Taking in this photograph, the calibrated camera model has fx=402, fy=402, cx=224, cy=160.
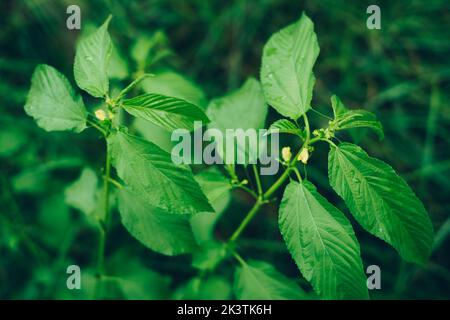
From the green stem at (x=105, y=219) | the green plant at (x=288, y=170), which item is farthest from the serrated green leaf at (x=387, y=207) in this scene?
the green stem at (x=105, y=219)

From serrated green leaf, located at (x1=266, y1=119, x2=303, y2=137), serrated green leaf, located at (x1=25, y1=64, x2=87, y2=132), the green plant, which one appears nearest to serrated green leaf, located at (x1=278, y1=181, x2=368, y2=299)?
the green plant

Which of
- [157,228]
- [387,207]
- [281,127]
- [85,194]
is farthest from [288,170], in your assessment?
[85,194]

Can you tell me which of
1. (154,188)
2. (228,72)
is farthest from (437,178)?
(154,188)

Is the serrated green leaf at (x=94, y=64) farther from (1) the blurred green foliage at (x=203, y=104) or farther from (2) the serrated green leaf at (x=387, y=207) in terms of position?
(2) the serrated green leaf at (x=387, y=207)

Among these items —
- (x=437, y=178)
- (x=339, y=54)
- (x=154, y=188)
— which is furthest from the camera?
(x=339, y=54)
